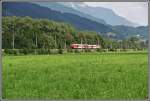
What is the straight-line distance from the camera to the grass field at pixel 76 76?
671 centimetres

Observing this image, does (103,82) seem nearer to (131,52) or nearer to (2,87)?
(131,52)

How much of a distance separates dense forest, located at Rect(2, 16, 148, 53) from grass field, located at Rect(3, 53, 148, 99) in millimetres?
126

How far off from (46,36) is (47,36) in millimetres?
11

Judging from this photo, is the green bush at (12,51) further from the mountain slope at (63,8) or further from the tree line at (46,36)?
the mountain slope at (63,8)

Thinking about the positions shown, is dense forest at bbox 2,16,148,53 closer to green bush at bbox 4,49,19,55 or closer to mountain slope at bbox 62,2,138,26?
green bush at bbox 4,49,19,55

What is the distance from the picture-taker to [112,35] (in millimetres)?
7086

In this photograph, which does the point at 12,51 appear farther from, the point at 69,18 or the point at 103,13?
the point at 103,13

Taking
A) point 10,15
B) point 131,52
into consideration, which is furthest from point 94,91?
point 10,15

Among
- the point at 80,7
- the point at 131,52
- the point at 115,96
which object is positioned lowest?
the point at 115,96

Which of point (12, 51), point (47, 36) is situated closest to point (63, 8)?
point (47, 36)

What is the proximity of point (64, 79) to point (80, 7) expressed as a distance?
0.77 metres

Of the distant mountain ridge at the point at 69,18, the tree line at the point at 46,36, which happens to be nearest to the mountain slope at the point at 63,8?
the distant mountain ridge at the point at 69,18

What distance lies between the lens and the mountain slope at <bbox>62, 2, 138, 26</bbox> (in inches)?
265

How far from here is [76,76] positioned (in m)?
6.82
